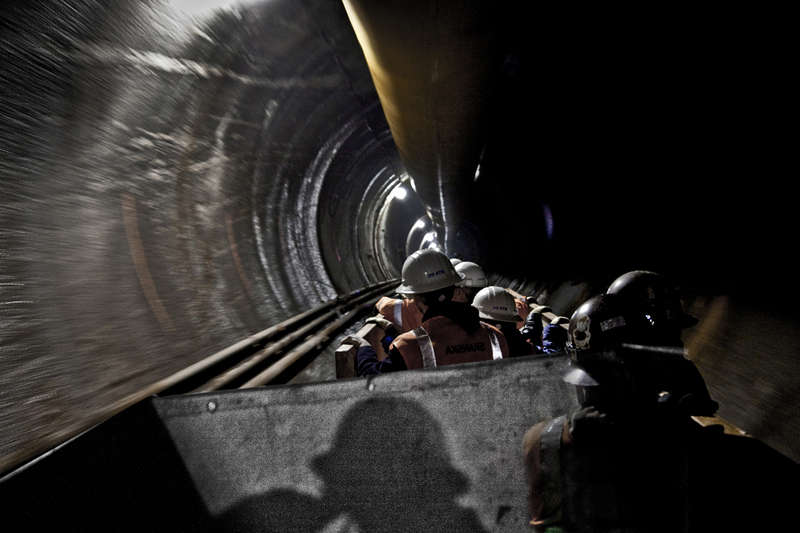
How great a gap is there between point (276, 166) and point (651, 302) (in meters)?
5.10

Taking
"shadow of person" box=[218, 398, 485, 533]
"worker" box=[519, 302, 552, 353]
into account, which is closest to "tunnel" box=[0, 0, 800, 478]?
"worker" box=[519, 302, 552, 353]

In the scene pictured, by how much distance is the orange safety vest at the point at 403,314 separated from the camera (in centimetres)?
473

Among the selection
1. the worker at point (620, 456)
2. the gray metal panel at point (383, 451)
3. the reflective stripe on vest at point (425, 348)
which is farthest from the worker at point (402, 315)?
the worker at point (620, 456)

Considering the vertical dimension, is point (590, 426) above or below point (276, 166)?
below

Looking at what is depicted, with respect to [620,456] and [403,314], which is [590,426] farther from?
[403,314]

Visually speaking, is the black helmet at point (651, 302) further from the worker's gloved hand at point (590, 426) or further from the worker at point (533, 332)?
the worker at point (533, 332)

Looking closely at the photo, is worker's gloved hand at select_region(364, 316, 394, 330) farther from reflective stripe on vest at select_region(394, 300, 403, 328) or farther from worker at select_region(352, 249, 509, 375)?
worker at select_region(352, 249, 509, 375)

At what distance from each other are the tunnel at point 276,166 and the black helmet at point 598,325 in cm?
91

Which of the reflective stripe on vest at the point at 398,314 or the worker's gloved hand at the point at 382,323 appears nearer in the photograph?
the worker's gloved hand at the point at 382,323

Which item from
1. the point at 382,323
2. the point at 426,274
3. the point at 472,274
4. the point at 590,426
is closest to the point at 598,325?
the point at 590,426

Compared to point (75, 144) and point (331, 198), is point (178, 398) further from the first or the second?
point (331, 198)

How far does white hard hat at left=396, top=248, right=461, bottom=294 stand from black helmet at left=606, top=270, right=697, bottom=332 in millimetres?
1698

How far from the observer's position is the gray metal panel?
1.53 m

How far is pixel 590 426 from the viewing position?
1.11 m
